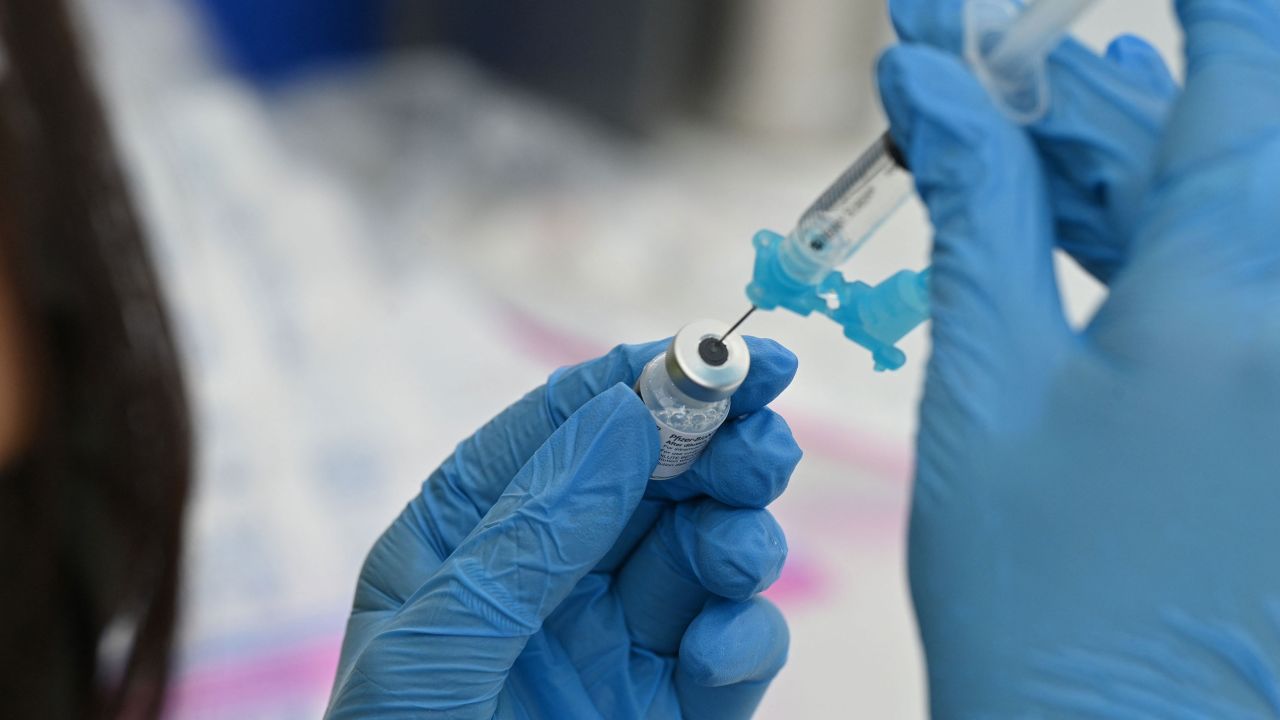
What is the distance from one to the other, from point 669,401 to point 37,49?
3.15 feet

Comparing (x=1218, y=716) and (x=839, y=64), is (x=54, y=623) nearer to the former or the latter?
(x=1218, y=716)

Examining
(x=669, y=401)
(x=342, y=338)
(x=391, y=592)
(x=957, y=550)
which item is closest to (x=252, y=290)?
(x=342, y=338)

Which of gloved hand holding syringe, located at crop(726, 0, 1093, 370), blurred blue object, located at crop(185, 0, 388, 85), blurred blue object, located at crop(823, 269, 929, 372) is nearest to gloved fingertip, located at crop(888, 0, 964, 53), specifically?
gloved hand holding syringe, located at crop(726, 0, 1093, 370)

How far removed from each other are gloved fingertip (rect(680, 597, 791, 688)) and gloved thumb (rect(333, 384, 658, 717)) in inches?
3.6

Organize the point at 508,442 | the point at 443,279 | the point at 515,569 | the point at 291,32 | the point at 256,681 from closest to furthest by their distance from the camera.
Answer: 1. the point at 515,569
2. the point at 508,442
3. the point at 256,681
4. the point at 443,279
5. the point at 291,32

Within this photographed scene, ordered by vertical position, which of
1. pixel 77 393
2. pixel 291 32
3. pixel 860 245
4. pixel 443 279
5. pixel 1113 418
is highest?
pixel 291 32

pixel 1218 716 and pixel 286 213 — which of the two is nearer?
pixel 1218 716

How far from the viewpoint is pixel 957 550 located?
21.0 inches

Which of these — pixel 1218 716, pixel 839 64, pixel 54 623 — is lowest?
pixel 1218 716

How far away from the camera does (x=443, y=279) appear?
1.92m

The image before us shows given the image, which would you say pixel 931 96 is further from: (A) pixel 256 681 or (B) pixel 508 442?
(A) pixel 256 681

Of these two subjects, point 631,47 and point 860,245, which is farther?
point 631,47

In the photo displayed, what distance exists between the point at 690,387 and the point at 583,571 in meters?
0.13

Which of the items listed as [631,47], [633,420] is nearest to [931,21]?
[633,420]
